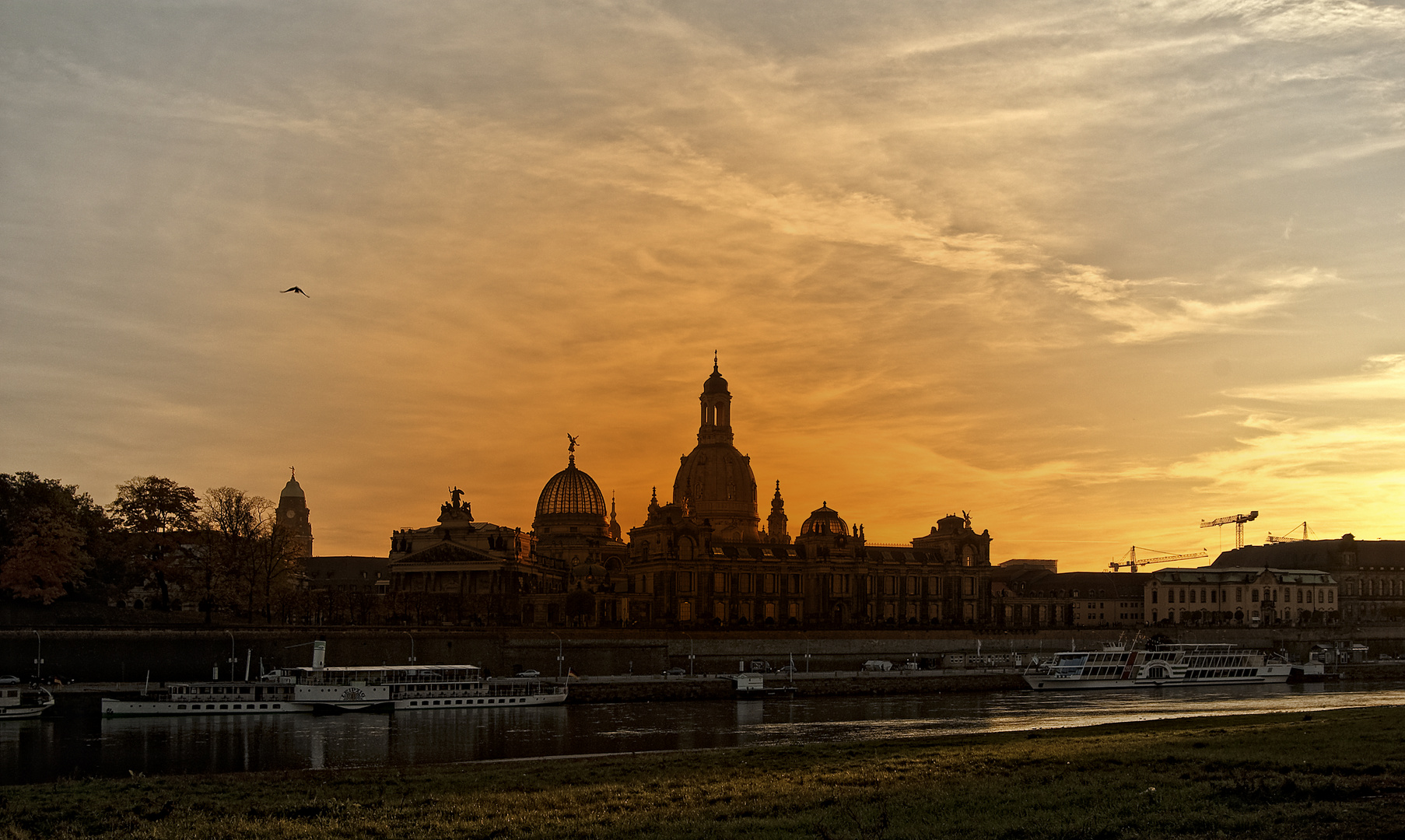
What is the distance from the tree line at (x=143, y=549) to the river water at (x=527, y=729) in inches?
1216

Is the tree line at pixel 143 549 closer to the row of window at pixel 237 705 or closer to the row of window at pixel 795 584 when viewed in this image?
the row of window at pixel 237 705

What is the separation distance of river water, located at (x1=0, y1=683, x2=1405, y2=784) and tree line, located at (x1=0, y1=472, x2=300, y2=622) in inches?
1216

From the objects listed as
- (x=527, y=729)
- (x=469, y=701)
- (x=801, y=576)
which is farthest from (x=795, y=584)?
(x=527, y=729)

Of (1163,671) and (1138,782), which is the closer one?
(1138,782)

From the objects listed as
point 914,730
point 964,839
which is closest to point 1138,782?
point 964,839

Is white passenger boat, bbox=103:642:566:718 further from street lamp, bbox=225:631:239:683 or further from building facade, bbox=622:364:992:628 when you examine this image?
building facade, bbox=622:364:992:628

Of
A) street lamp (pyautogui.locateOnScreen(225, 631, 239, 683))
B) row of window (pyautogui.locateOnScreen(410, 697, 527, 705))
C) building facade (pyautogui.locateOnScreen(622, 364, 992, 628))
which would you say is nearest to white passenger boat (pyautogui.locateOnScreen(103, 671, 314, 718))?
row of window (pyautogui.locateOnScreen(410, 697, 527, 705))

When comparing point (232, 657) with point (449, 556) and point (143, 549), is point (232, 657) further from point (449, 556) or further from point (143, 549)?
point (449, 556)

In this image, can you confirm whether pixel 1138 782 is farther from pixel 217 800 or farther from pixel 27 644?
pixel 27 644

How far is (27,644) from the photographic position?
3656 inches

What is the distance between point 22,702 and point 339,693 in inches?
721

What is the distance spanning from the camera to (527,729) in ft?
250

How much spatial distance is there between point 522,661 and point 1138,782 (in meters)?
87.1

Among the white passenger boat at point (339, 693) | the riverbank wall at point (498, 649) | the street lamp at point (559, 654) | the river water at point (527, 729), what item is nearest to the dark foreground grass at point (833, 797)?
the river water at point (527, 729)
